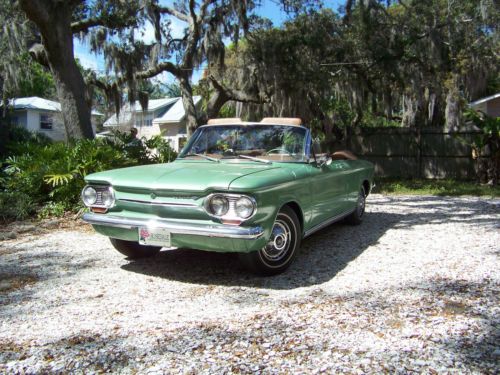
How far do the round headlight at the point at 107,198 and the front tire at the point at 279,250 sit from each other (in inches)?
55.4

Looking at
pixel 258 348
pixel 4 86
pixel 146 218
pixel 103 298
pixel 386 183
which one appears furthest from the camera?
pixel 4 86

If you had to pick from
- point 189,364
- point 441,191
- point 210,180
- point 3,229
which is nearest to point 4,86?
point 3,229

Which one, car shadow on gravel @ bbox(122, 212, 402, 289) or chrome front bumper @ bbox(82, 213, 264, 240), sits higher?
chrome front bumper @ bbox(82, 213, 264, 240)

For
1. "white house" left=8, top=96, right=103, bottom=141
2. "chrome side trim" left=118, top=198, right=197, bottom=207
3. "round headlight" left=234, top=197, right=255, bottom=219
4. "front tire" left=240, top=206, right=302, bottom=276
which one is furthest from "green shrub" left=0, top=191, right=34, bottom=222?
"white house" left=8, top=96, right=103, bottom=141

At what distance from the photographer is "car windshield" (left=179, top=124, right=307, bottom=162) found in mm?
5387

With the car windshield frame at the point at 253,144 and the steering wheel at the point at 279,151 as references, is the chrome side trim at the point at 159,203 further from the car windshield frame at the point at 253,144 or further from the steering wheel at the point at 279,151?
the steering wheel at the point at 279,151

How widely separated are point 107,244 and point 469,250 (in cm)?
467

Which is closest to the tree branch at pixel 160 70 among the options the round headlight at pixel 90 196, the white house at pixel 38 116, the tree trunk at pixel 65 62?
the tree trunk at pixel 65 62

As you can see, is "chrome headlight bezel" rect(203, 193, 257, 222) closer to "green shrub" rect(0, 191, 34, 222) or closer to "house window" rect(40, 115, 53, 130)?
"green shrub" rect(0, 191, 34, 222)

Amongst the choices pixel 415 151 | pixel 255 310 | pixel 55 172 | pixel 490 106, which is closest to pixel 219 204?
pixel 255 310

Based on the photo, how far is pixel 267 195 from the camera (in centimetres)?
425

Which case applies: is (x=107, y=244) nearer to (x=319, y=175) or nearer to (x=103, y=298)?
(x=103, y=298)

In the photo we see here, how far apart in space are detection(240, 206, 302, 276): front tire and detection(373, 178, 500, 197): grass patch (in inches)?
333

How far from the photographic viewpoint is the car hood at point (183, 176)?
165 inches
